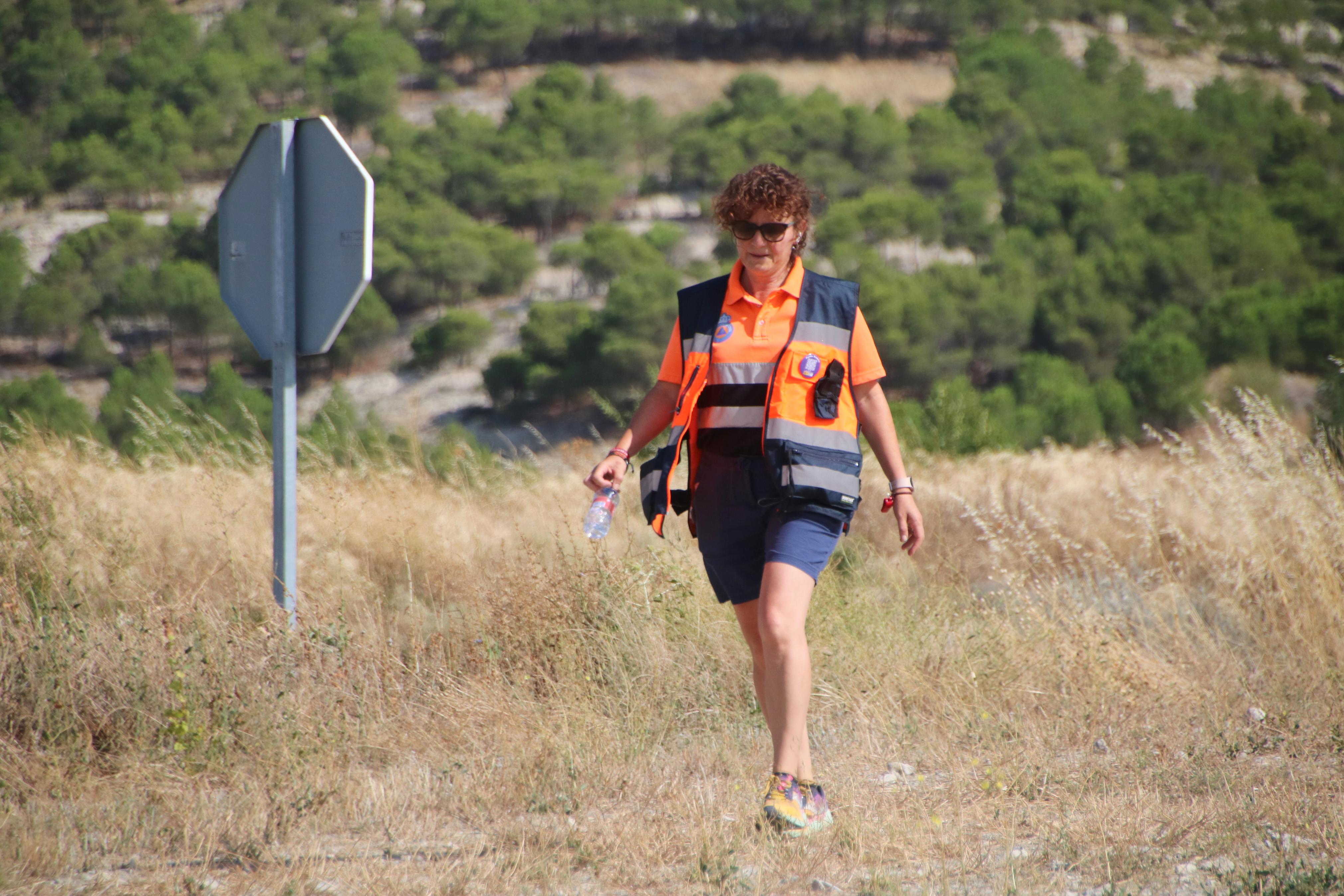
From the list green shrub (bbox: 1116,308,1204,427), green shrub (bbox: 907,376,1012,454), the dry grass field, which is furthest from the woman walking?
green shrub (bbox: 1116,308,1204,427)

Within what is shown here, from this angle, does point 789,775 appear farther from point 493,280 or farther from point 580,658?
point 493,280

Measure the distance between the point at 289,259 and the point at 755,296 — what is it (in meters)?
1.40

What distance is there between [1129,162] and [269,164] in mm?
61949

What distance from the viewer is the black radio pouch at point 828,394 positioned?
263 centimetres

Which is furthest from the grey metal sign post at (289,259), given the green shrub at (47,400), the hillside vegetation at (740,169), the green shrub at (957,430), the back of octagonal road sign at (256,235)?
the green shrub at (47,400)

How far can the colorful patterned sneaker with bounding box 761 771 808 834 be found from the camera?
Answer: 2.57 m

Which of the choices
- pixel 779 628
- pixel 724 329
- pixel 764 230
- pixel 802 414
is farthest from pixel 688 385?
pixel 779 628

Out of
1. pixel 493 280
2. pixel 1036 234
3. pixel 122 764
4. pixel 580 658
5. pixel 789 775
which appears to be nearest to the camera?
pixel 789 775

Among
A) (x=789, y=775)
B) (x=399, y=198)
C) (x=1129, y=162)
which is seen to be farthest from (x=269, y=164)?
(x=1129, y=162)

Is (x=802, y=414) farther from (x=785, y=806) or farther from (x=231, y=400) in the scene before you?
(x=231, y=400)

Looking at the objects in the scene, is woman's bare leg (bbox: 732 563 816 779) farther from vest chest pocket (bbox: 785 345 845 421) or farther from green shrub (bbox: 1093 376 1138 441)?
green shrub (bbox: 1093 376 1138 441)

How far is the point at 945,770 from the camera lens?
3234 millimetres

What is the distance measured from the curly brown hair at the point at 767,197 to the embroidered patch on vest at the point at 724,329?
0.26 meters

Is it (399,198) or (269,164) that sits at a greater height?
(269,164)
